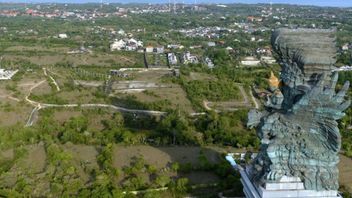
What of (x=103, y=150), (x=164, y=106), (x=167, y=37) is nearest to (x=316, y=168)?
(x=103, y=150)

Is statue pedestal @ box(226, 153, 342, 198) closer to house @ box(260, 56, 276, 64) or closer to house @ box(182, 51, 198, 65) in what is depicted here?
house @ box(182, 51, 198, 65)

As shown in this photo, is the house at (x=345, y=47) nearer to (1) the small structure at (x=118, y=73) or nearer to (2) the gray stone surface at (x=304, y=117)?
(1) the small structure at (x=118, y=73)

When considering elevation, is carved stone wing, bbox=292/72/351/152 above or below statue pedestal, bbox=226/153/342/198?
above

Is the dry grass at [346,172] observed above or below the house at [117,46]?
above

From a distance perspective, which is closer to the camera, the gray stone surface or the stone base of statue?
the gray stone surface

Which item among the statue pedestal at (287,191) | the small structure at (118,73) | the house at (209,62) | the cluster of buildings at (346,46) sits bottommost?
the house at (209,62)

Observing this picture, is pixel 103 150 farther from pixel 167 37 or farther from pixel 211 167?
pixel 167 37

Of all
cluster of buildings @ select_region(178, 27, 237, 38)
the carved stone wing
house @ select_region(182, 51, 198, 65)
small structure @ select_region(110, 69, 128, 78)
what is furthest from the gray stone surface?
cluster of buildings @ select_region(178, 27, 237, 38)

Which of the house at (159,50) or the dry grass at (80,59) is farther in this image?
the house at (159,50)

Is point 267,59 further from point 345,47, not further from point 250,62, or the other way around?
point 345,47

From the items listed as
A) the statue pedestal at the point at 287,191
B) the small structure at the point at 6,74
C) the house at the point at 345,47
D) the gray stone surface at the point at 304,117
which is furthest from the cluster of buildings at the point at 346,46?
the statue pedestal at the point at 287,191
